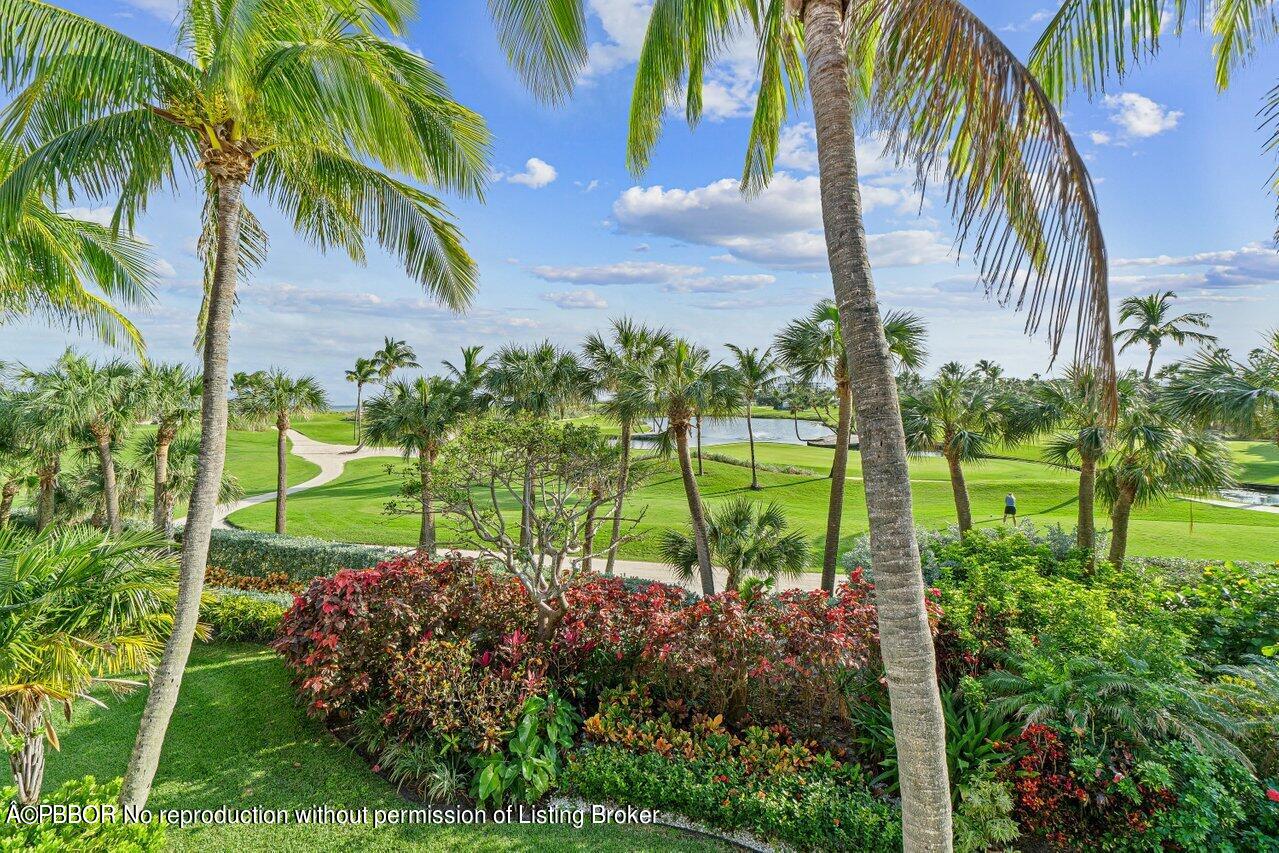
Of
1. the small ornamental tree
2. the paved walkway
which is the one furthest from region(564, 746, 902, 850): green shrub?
the paved walkway

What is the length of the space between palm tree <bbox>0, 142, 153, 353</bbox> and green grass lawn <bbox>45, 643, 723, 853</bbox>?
6.27 metres

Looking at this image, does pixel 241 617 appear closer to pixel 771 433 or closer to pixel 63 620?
pixel 63 620

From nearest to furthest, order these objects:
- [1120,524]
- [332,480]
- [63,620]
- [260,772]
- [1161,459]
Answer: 1. [63,620]
2. [260,772]
3. [1161,459]
4. [1120,524]
5. [332,480]

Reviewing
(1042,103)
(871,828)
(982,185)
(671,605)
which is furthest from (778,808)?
(1042,103)

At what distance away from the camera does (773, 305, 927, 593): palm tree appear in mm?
11719

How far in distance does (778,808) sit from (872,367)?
429 centimetres

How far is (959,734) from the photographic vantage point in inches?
226

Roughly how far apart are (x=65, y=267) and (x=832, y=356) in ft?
44.6

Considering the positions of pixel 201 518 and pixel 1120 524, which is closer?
pixel 201 518

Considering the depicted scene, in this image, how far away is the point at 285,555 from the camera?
45.2ft

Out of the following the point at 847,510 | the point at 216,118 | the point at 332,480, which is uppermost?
the point at 216,118

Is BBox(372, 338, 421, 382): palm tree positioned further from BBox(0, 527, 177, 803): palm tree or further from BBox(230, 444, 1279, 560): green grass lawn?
BBox(0, 527, 177, 803): palm tree

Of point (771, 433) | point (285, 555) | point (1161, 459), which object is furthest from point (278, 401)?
point (771, 433)

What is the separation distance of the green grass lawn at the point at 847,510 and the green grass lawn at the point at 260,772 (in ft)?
26.9
